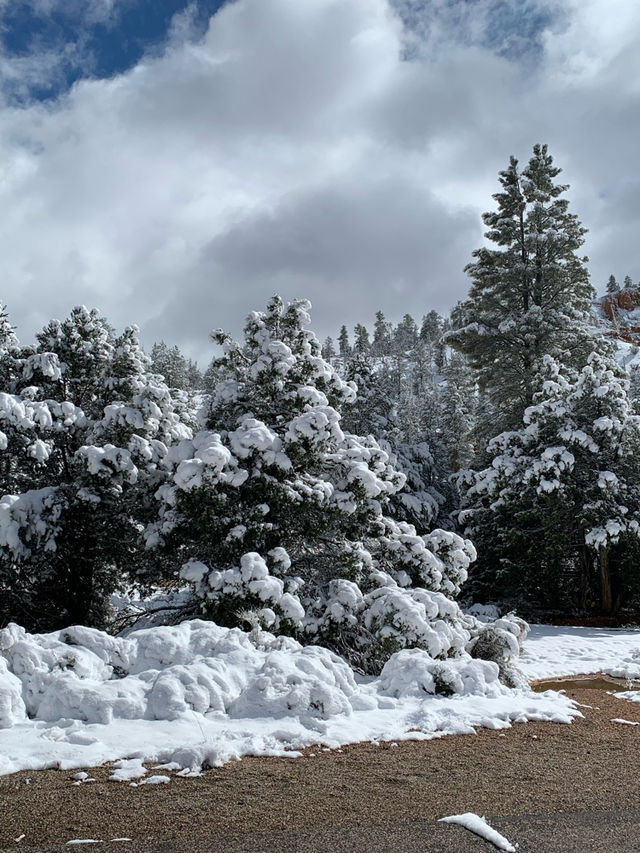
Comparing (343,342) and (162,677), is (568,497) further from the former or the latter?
(343,342)

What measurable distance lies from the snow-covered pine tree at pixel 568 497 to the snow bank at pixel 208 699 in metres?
8.88

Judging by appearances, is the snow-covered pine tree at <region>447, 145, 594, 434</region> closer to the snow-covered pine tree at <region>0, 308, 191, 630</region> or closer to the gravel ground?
the snow-covered pine tree at <region>0, 308, 191, 630</region>

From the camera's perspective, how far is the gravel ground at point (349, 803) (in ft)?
10.3

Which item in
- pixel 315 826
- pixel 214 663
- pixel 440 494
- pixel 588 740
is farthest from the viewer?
pixel 440 494

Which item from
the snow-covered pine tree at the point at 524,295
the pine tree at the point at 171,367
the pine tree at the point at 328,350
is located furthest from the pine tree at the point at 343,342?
the snow-covered pine tree at the point at 524,295

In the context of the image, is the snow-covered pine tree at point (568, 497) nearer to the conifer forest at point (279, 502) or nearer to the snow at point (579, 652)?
the conifer forest at point (279, 502)

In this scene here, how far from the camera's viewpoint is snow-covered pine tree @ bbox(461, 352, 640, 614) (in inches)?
583

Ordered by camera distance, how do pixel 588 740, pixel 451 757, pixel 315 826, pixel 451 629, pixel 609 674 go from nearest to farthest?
pixel 315 826, pixel 451 757, pixel 588 740, pixel 451 629, pixel 609 674

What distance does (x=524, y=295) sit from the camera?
66.5 feet

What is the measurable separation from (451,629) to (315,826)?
5.16 metres

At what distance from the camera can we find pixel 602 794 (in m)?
3.94

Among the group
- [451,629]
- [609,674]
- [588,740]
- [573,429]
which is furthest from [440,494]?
[588,740]

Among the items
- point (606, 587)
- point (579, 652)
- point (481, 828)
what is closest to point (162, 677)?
point (481, 828)

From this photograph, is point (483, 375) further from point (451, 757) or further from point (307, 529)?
point (451, 757)
